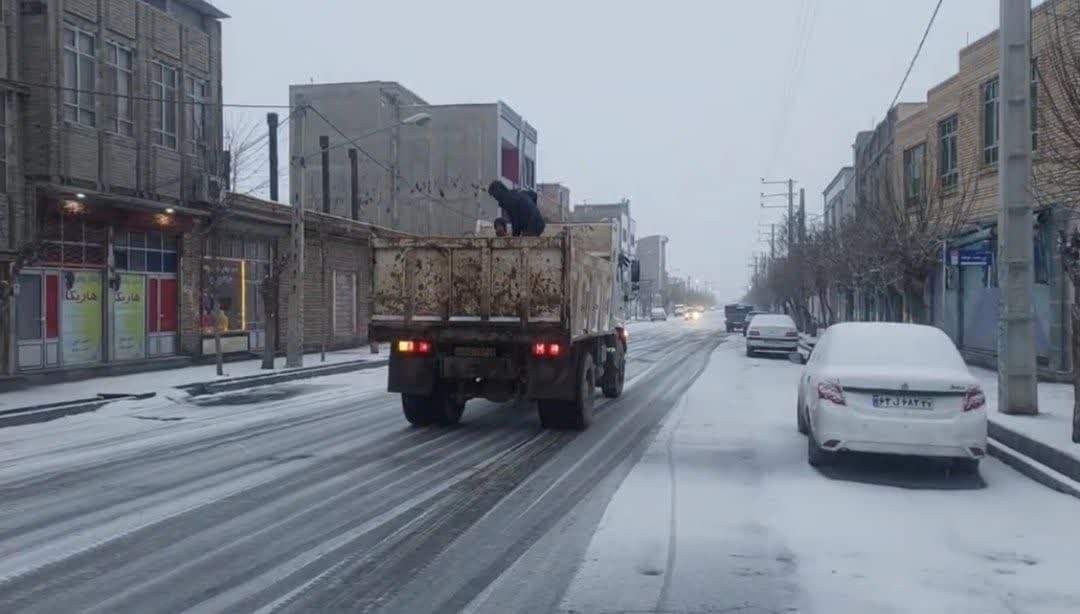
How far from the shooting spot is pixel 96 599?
5.74 meters

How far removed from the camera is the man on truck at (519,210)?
13.9 m

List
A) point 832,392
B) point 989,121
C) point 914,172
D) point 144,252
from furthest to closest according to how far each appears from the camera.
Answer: point 914,172
point 144,252
point 989,121
point 832,392

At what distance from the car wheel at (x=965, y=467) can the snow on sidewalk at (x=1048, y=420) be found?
33.9 inches

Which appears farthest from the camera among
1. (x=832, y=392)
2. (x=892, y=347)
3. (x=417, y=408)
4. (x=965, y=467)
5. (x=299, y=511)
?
(x=417, y=408)

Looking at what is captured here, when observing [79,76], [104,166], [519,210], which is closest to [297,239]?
[104,166]

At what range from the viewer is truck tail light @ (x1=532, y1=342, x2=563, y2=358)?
12391mm

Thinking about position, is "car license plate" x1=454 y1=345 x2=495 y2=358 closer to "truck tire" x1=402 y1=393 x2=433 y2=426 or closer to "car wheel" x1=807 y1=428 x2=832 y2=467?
"truck tire" x1=402 y1=393 x2=433 y2=426

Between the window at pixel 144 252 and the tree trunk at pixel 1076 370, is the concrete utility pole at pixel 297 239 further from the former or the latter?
the tree trunk at pixel 1076 370

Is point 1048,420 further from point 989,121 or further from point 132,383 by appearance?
point 132,383

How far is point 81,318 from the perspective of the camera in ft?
72.2

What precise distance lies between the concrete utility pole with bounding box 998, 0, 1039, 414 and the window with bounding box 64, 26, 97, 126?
18.5 m

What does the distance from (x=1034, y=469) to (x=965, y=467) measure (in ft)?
2.26

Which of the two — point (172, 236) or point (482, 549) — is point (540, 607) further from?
point (172, 236)

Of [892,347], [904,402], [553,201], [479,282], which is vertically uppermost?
[553,201]
